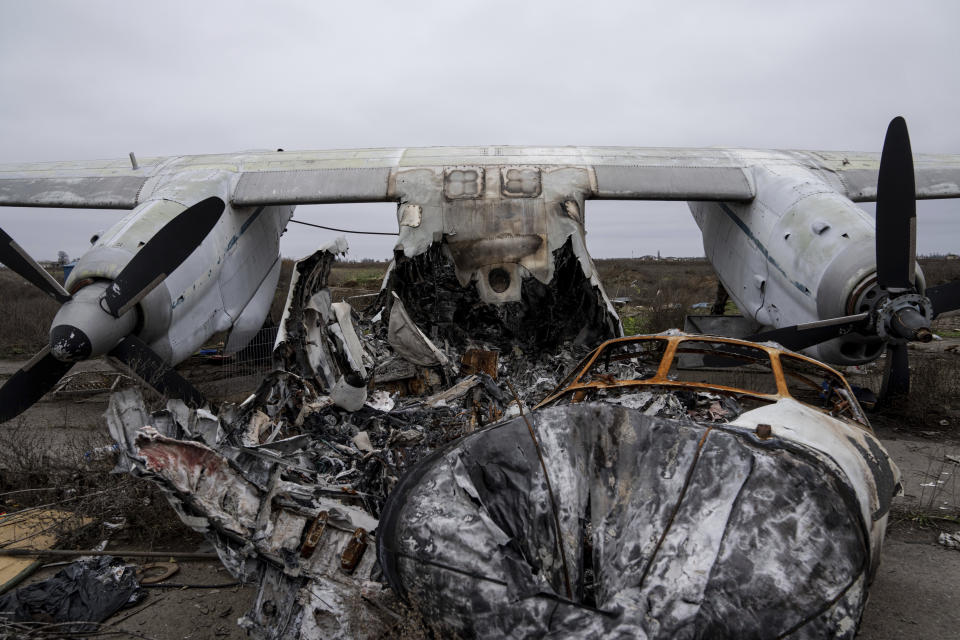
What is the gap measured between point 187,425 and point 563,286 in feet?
16.6

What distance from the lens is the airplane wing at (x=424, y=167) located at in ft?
28.8

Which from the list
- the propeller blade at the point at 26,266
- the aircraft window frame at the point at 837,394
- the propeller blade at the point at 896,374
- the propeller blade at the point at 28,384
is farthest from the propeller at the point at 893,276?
the propeller blade at the point at 28,384

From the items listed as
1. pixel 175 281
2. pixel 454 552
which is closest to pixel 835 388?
pixel 454 552

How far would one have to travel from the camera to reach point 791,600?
6.55ft

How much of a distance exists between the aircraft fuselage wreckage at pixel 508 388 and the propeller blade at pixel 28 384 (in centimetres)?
3

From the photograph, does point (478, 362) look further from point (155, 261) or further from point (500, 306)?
point (155, 261)

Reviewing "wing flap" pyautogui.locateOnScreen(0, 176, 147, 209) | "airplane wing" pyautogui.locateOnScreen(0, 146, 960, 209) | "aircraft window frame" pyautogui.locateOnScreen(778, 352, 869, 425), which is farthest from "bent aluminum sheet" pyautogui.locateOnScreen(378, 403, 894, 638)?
"wing flap" pyautogui.locateOnScreen(0, 176, 147, 209)

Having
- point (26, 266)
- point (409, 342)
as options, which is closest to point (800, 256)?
point (409, 342)

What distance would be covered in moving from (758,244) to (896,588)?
5.38 meters

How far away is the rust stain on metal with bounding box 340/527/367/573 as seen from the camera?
295 centimetres

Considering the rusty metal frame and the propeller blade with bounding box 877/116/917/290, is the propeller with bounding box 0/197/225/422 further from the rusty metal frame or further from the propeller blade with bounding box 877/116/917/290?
the propeller blade with bounding box 877/116/917/290

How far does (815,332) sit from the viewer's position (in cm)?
648

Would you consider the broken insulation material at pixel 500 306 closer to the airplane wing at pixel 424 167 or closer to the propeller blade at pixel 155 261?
the airplane wing at pixel 424 167

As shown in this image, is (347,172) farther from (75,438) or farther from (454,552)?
(454,552)
